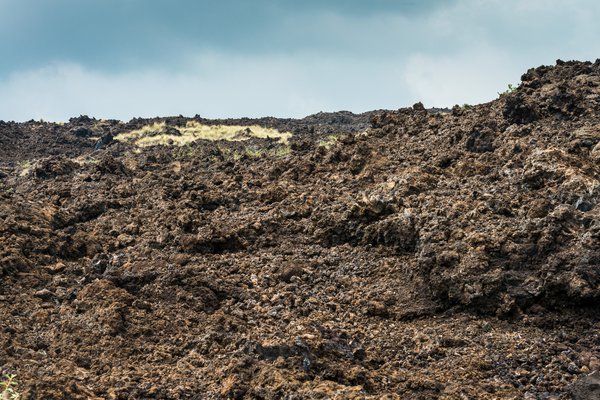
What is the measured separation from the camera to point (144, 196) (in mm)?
14625

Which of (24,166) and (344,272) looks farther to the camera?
(24,166)

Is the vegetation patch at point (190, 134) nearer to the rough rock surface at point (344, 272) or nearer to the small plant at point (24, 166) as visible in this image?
the small plant at point (24, 166)

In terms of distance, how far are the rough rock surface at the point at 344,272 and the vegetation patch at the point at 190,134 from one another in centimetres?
2130

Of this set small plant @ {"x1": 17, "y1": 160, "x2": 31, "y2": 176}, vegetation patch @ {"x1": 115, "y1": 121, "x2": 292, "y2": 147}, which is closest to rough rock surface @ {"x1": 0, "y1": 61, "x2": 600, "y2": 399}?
small plant @ {"x1": 17, "y1": 160, "x2": 31, "y2": 176}

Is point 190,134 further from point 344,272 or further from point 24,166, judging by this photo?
point 344,272

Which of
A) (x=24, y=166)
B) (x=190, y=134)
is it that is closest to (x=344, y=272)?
(x=24, y=166)

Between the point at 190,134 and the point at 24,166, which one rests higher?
the point at 190,134

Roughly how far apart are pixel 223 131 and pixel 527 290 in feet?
106

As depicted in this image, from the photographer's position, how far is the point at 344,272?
9906mm

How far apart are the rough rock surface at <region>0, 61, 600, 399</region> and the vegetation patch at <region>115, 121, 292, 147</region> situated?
21.3 meters

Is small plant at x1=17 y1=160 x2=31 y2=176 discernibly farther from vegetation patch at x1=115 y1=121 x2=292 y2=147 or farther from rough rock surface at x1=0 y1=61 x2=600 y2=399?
rough rock surface at x1=0 y1=61 x2=600 y2=399

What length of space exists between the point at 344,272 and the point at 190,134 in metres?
29.7

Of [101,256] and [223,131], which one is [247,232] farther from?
[223,131]

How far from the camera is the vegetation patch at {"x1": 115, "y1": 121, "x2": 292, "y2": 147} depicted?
118ft
